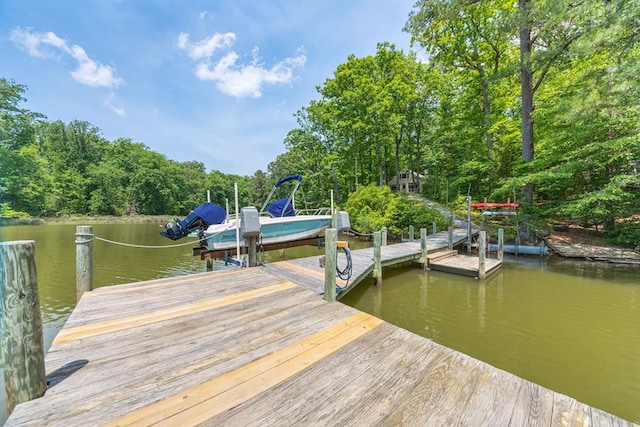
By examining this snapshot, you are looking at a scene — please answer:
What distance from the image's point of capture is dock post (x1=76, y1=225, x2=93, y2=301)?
3332 millimetres

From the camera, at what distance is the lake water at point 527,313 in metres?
3.30

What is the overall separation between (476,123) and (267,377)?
68.4ft

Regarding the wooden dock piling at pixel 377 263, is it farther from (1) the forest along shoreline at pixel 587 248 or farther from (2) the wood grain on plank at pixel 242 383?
(1) the forest along shoreline at pixel 587 248

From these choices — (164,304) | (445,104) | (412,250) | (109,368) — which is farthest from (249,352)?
(445,104)

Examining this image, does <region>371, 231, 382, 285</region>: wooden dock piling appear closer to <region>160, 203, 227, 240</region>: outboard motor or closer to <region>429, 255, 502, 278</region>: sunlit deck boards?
<region>429, 255, 502, 278</region>: sunlit deck boards

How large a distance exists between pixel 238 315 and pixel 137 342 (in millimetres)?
937

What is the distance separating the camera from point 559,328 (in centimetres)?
446

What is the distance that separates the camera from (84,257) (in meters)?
3.38

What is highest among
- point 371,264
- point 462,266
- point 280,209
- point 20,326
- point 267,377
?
point 280,209

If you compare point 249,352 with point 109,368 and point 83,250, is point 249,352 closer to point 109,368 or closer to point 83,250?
point 109,368

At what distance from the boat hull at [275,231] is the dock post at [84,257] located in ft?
8.10

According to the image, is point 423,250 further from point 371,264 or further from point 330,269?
point 330,269

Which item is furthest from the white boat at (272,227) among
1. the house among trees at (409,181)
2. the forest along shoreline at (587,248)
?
the house among trees at (409,181)

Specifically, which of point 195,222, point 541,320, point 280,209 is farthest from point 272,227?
point 541,320
